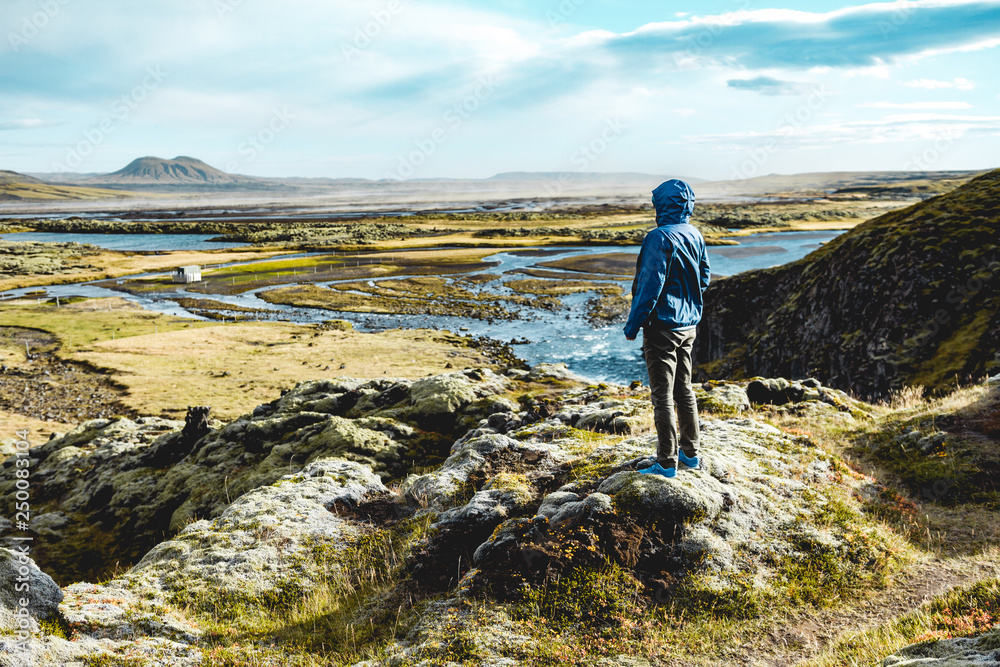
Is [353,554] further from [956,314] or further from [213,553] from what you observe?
[956,314]

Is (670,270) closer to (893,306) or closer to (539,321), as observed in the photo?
(893,306)

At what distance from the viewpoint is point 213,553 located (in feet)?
31.2

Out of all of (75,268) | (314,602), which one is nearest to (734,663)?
(314,602)

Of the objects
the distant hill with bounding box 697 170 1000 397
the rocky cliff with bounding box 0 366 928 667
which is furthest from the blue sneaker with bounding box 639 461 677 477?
the distant hill with bounding box 697 170 1000 397

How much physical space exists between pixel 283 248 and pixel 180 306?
69350 mm

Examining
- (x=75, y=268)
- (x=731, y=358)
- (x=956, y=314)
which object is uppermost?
(x=75, y=268)

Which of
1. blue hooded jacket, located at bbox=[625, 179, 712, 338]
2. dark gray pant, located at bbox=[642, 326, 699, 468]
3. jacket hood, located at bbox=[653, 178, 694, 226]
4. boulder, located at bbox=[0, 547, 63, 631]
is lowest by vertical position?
boulder, located at bbox=[0, 547, 63, 631]

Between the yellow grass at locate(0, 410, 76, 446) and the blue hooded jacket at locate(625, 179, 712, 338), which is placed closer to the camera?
the blue hooded jacket at locate(625, 179, 712, 338)

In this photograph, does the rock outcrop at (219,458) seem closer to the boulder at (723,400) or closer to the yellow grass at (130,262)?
the boulder at (723,400)

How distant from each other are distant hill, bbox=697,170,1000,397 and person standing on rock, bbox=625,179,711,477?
17442 mm

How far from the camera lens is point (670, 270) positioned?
8055 mm

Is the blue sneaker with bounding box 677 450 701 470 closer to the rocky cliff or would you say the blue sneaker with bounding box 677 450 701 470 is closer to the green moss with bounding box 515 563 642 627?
the rocky cliff

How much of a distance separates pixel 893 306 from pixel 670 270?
24.2m

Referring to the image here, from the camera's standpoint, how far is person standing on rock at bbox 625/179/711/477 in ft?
26.1
